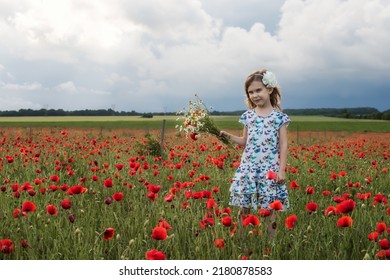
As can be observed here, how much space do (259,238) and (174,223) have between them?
34.6 inches

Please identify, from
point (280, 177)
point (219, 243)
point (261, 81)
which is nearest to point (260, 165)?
point (280, 177)

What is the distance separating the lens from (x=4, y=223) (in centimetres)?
412

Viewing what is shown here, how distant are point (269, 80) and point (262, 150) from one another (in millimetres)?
652

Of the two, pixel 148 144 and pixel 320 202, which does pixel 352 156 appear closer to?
pixel 148 144

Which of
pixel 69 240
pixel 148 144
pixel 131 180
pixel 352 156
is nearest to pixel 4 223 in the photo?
pixel 69 240

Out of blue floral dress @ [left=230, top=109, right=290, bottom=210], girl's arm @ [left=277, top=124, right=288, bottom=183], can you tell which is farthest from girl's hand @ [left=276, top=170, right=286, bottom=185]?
blue floral dress @ [left=230, top=109, right=290, bottom=210]

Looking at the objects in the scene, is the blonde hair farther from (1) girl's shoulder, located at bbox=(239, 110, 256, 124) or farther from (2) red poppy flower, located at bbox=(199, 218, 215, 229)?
(2) red poppy flower, located at bbox=(199, 218, 215, 229)

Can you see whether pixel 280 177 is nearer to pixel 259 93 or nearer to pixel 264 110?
pixel 264 110

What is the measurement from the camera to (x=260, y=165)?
4316 mm

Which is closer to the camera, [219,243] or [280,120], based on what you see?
[219,243]

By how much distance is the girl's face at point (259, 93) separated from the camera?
4293 mm

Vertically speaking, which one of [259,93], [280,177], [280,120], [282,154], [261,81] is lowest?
[280,177]

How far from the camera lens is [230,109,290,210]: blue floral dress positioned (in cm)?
424

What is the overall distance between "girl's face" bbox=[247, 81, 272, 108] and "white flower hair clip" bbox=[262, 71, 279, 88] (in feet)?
0.15
